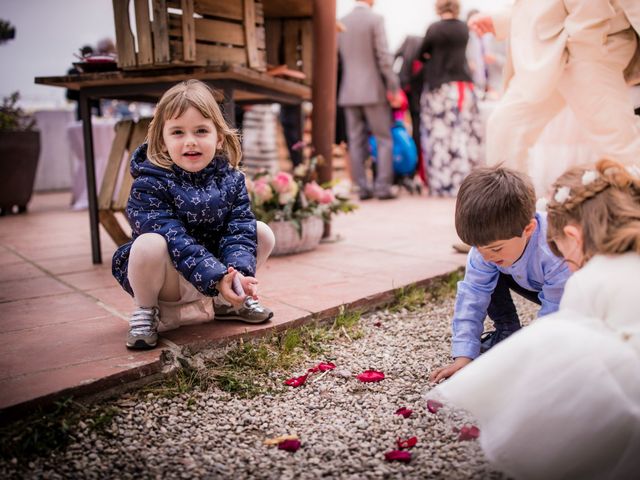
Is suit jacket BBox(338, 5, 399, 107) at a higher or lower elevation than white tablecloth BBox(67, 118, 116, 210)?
higher

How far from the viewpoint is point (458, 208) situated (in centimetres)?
163

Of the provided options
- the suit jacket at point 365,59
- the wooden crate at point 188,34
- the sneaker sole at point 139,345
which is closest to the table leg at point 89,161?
the wooden crate at point 188,34

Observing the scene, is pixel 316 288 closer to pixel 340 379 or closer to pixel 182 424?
pixel 340 379

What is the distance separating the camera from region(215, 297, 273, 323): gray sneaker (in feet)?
6.84

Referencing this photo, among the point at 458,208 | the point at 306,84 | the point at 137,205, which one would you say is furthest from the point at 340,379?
the point at 306,84

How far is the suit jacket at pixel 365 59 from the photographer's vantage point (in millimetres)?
5953

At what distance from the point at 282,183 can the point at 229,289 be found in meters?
1.57

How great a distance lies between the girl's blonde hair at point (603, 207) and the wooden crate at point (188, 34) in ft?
5.96

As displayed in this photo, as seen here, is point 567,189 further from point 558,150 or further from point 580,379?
point 558,150

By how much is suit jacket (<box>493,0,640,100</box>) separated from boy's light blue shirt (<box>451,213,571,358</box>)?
1.07m

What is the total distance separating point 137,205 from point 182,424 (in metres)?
0.72

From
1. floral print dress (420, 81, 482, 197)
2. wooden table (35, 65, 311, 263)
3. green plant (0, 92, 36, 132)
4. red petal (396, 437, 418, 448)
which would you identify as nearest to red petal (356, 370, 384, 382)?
red petal (396, 437, 418, 448)

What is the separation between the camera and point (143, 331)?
6.07 feet

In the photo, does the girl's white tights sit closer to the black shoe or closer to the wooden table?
the wooden table
